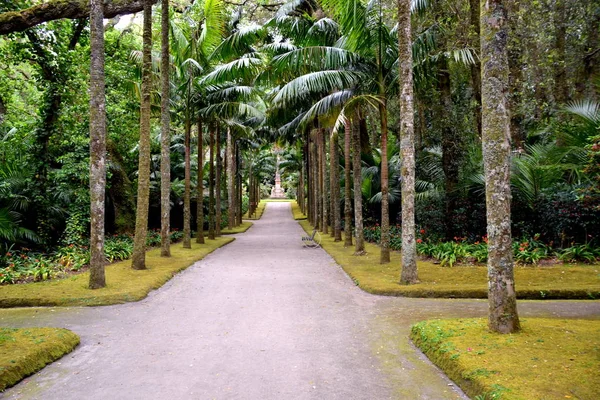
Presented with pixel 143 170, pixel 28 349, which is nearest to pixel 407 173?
pixel 143 170

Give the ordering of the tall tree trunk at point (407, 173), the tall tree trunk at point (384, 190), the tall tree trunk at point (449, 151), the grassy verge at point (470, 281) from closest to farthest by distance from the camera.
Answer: the grassy verge at point (470, 281), the tall tree trunk at point (407, 173), the tall tree trunk at point (384, 190), the tall tree trunk at point (449, 151)

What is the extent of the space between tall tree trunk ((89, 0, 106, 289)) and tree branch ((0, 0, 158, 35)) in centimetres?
80

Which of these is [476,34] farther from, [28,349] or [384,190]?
[28,349]

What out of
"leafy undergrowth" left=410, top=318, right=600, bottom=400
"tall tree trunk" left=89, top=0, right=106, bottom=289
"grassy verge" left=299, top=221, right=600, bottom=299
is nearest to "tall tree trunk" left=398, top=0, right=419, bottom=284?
"grassy verge" left=299, top=221, right=600, bottom=299

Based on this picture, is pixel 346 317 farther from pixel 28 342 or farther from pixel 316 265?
pixel 316 265

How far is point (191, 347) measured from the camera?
5715 millimetres

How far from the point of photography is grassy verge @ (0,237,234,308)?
8.18 metres

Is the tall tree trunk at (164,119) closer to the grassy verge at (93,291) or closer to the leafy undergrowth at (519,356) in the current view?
the grassy verge at (93,291)

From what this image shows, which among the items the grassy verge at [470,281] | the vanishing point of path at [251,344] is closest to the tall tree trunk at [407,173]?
the grassy verge at [470,281]

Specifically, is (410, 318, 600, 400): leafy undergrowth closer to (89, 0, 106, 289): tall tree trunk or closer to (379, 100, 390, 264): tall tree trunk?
(379, 100, 390, 264): tall tree trunk

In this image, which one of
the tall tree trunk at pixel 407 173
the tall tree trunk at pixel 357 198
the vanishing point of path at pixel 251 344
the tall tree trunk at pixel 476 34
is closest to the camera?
the vanishing point of path at pixel 251 344

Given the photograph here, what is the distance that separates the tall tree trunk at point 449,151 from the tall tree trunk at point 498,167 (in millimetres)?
9035

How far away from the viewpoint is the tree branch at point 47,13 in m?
9.09

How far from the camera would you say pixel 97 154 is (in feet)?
29.5
